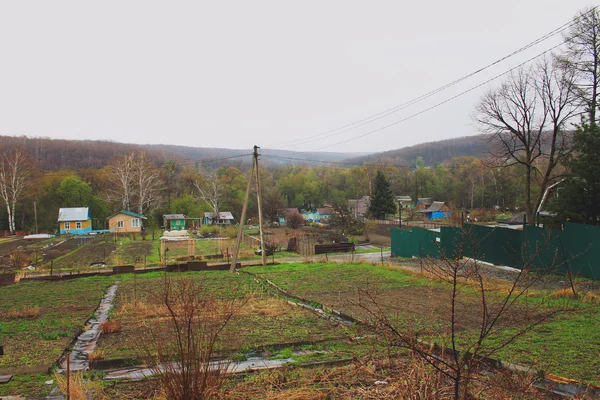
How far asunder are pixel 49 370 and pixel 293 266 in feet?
51.7

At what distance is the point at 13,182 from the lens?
49.3m

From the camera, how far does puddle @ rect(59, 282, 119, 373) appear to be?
703cm

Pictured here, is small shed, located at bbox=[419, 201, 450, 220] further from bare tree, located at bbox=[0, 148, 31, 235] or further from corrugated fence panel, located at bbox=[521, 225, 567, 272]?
bare tree, located at bbox=[0, 148, 31, 235]

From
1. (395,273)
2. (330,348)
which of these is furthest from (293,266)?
(330,348)

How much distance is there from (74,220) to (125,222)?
5.94 m

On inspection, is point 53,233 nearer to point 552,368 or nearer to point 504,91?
point 504,91

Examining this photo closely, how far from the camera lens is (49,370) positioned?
6.62 m

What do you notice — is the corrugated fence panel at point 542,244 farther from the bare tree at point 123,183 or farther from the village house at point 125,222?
the bare tree at point 123,183

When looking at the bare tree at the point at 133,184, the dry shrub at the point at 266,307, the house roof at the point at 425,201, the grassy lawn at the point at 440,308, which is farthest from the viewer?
the house roof at the point at 425,201

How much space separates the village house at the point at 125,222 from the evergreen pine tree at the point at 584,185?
45534 millimetres

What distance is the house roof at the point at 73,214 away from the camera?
166 feet

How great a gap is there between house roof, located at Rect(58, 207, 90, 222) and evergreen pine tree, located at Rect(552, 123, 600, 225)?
50014mm

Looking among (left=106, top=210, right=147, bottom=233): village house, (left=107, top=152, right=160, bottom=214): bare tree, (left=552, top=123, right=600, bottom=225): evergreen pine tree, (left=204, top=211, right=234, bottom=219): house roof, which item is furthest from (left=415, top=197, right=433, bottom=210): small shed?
(left=552, top=123, right=600, bottom=225): evergreen pine tree

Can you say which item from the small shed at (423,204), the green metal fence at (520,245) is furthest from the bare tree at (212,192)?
the green metal fence at (520,245)
